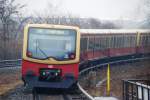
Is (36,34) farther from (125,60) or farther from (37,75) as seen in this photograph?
(125,60)

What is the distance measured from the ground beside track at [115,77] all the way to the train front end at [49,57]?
1548mm

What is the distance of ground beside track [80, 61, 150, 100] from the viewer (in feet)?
66.3

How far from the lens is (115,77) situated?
26.8 m

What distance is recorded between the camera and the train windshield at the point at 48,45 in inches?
731

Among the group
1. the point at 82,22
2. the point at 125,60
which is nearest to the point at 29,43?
the point at 125,60

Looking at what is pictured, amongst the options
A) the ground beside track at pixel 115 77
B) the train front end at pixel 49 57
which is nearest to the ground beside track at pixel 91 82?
the ground beside track at pixel 115 77

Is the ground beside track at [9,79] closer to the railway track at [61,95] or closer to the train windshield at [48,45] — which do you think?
the railway track at [61,95]

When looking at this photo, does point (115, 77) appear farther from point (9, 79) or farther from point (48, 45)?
point (48, 45)

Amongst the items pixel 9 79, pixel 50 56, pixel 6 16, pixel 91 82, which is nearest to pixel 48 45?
pixel 50 56

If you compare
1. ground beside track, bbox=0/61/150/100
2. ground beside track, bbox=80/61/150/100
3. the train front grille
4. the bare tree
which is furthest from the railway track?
the bare tree

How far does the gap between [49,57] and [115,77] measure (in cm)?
905

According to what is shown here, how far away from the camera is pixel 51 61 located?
18531 mm

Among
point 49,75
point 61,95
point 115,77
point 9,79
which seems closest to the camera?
point 49,75

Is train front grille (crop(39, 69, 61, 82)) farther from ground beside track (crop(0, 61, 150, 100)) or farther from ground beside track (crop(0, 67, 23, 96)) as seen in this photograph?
ground beside track (crop(0, 67, 23, 96))
